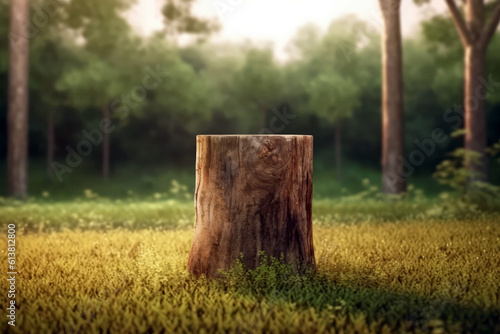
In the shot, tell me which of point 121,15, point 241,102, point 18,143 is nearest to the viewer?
point 18,143

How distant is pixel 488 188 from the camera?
1117 cm

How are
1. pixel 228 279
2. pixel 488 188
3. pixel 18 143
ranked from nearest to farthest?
pixel 228 279 < pixel 488 188 < pixel 18 143

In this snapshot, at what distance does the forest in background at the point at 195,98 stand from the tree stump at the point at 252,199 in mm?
14866

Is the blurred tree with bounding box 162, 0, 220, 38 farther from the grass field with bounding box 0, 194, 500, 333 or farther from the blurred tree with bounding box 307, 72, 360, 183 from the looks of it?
the grass field with bounding box 0, 194, 500, 333

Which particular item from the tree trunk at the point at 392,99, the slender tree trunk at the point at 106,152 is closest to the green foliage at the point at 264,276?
the tree trunk at the point at 392,99

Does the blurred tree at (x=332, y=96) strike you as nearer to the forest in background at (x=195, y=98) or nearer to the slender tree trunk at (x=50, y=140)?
the forest in background at (x=195, y=98)

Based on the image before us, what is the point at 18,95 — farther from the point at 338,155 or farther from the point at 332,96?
the point at 338,155

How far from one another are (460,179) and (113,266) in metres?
7.61

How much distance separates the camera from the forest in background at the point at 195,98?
21.1 metres

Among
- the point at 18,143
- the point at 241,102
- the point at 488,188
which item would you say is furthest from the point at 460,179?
the point at 241,102

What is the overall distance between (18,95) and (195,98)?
28.5 ft

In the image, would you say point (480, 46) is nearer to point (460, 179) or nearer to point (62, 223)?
point (460, 179)

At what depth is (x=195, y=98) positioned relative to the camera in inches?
908

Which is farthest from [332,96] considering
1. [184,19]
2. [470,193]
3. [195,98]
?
[470,193]
